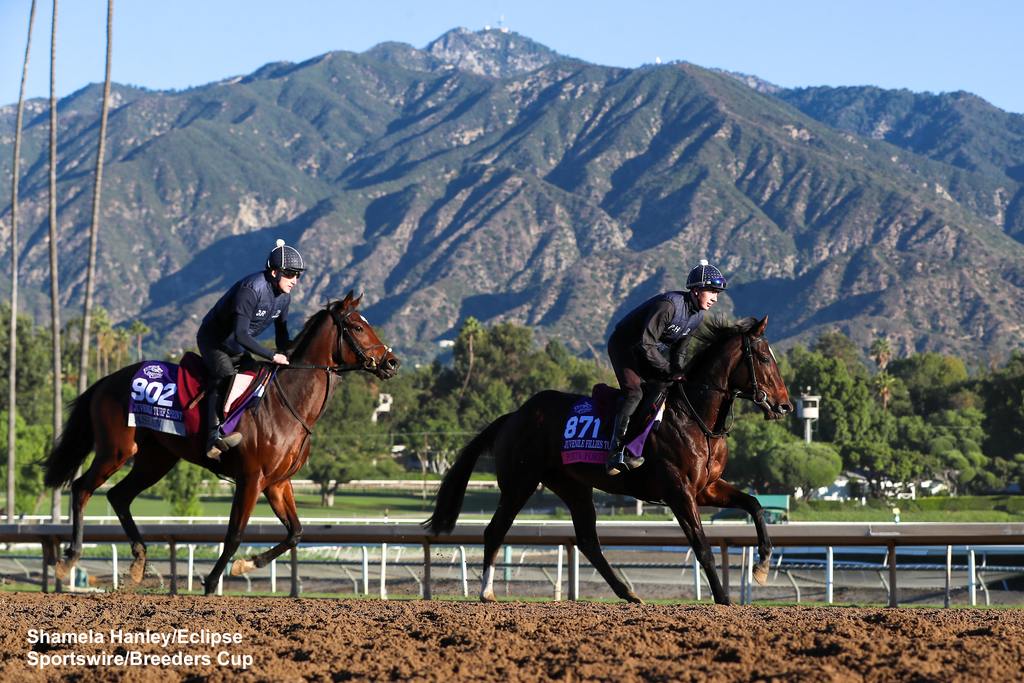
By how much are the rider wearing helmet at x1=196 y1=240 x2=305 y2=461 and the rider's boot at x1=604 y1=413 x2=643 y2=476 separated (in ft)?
9.48

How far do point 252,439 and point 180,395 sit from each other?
35.7 inches

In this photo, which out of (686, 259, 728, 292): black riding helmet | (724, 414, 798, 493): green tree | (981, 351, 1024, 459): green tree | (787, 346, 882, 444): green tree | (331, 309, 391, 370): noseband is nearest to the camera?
(686, 259, 728, 292): black riding helmet

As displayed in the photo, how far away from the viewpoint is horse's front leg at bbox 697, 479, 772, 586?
431 inches

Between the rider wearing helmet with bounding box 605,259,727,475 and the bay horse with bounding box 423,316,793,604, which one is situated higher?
the rider wearing helmet with bounding box 605,259,727,475

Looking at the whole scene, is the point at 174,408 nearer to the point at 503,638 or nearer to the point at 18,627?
the point at 18,627

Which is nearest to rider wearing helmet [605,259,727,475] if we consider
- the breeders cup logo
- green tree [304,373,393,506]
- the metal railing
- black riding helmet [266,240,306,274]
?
the metal railing

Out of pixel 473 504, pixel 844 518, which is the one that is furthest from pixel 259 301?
pixel 473 504

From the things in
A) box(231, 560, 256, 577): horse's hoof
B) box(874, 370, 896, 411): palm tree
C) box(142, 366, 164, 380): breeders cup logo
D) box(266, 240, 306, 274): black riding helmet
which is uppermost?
box(874, 370, 896, 411): palm tree

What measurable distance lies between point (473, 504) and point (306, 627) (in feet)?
233

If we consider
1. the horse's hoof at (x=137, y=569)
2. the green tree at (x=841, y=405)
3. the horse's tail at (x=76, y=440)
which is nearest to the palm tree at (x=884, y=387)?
the green tree at (x=841, y=405)

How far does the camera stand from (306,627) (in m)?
9.35

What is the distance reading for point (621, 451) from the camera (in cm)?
1123

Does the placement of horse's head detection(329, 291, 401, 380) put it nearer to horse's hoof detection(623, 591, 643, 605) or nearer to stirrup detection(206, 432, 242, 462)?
stirrup detection(206, 432, 242, 462)

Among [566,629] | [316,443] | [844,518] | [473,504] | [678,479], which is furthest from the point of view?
[316,443]
